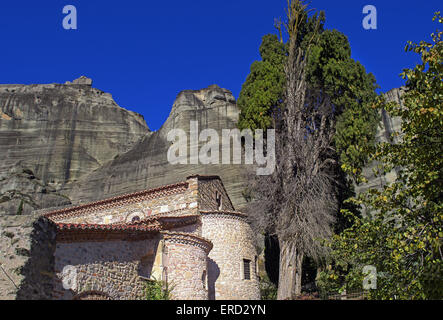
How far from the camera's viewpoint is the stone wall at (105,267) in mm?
11094

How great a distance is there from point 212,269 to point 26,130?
41.8 m

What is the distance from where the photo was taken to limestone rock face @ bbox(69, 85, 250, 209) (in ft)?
139

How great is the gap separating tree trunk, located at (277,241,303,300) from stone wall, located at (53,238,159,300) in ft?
15.2

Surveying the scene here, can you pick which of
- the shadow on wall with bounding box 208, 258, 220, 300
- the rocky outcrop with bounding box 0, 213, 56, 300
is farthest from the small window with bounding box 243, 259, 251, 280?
the rocky outcrop with bounding box 0, 213, 56, 300

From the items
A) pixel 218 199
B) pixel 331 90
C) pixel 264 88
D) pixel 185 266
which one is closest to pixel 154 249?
pixel 185 266

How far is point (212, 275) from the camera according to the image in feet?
60.4

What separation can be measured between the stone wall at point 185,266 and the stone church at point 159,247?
0.03 m

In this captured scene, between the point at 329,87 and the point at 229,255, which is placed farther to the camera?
the point at 329,87

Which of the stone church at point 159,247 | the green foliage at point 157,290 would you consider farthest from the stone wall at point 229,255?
the green foliage at point 157,290

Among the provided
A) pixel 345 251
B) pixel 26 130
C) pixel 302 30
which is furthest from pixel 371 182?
pixel 26 130

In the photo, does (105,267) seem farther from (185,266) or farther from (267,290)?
(267,290)

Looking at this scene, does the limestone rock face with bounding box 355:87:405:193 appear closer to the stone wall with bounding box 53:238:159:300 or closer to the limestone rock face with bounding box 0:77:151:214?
the stone wall with bounding box 53:238:159:300

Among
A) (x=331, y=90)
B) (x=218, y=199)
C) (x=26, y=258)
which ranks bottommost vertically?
(x=26, y=258)

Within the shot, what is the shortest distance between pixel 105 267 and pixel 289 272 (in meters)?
6.62
